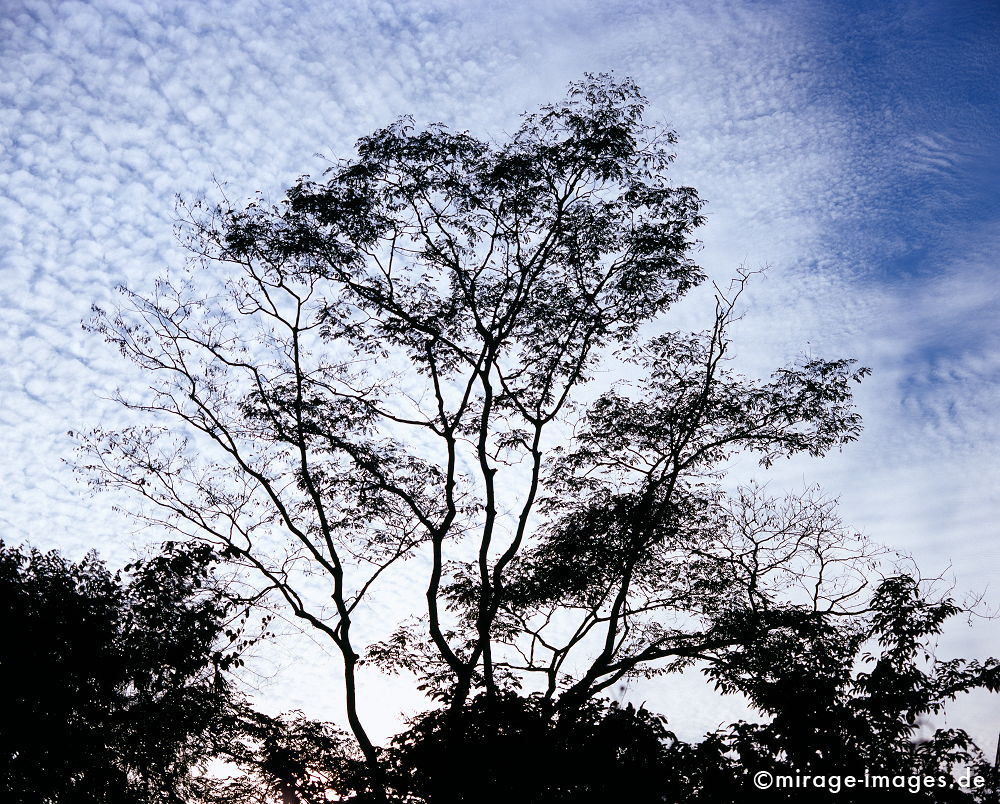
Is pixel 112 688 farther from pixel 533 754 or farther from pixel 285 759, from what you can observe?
pixel 533 754

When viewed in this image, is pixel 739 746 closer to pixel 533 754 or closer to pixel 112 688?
pixel 533 754

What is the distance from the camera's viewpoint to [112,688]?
13398mm

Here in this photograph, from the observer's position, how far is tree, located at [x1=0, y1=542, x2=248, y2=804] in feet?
41.5

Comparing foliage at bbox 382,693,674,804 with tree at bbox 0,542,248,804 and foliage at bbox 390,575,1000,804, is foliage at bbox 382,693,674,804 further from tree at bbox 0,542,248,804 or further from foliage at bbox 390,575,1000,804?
tree at bbox 0,542,248,804

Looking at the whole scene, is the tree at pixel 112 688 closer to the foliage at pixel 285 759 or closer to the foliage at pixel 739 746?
the foliage at pixel 285 759

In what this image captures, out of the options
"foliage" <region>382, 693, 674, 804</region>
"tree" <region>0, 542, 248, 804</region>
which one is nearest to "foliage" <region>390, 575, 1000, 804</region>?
"foliage" <region>382, 693, 674, 804</region>

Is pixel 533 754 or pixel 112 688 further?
pixel 112 688

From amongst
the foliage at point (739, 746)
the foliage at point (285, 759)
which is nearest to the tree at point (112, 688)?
the foliage at point (285, 759)

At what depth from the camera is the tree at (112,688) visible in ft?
41.5

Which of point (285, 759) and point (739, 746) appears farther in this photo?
point (285, 759)

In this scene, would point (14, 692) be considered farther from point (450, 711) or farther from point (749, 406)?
point (749, 406)

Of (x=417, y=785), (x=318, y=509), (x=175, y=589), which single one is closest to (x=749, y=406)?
(x=318, y=509)

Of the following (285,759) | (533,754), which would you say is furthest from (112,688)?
(533,754)

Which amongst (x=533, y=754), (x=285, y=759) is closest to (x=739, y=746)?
(x=533, y=754)
